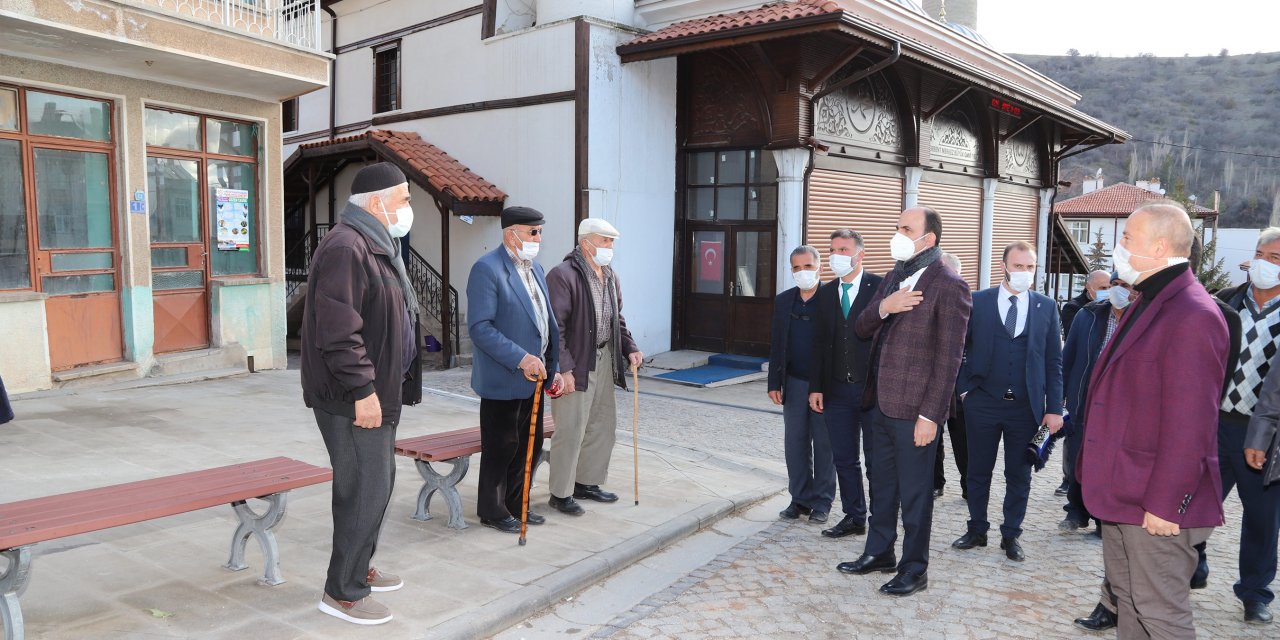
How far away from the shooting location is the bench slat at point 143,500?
10.9ft

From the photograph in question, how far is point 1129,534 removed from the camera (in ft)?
10.6

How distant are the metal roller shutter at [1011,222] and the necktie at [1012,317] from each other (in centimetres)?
1429

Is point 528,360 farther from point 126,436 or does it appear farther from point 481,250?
point 481,250

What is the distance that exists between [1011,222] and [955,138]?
4.07 m

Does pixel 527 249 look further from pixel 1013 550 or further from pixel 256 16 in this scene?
pixel 256 16

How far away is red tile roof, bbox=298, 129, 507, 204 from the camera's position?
43.0ft

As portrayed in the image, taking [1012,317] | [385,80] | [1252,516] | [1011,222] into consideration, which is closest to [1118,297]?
[1012,317]

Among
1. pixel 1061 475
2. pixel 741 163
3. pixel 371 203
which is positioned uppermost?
pixel 741 163

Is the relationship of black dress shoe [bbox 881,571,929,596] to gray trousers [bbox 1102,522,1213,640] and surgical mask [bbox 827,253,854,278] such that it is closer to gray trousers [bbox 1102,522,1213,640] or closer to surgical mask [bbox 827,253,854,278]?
gray trousers [bbox 1102,522,1213,640]

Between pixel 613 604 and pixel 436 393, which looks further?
pixel 436 393

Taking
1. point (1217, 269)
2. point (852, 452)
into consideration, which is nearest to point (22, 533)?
point (852, 452)

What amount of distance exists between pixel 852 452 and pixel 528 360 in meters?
2.21

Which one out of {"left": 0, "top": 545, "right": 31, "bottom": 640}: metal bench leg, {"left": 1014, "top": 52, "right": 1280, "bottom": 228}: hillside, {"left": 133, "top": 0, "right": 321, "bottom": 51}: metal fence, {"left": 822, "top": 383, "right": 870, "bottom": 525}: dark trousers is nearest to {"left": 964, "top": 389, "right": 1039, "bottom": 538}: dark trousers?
{"left": 822, "top": 383, "right": 870, "bottom": 525}: dark trousers

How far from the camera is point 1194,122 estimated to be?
68.4 m
